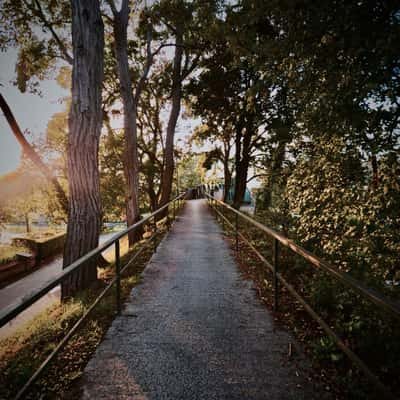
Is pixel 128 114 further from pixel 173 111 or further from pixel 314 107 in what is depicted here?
pixel 314 107

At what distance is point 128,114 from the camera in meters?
9.03

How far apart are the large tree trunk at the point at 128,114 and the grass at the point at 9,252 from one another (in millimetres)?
11373

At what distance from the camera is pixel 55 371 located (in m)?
2.32

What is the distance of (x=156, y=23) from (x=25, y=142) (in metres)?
6.83

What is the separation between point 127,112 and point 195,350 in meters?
8.26

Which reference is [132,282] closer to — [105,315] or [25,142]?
[105,315]

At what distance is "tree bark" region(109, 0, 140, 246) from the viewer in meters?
8.09

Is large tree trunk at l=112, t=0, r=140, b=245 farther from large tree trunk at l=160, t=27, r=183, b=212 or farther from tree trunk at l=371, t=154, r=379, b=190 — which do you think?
tree trunk at l=371, t=154, r=379, b=190

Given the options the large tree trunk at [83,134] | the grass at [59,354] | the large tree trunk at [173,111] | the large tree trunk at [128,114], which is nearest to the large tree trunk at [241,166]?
the large tree trunk at [173,111]

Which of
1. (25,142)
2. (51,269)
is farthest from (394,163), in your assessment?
(51,269)

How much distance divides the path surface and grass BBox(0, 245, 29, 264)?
1572 cm

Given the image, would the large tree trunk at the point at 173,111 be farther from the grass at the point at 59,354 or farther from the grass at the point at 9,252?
the grass at the point at 9,252

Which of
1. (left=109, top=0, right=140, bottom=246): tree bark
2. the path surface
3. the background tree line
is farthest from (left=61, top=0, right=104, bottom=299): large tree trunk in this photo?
(left=109, top=0, right=140, bottom=246): tree bark

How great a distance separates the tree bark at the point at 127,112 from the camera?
26.6 ft
